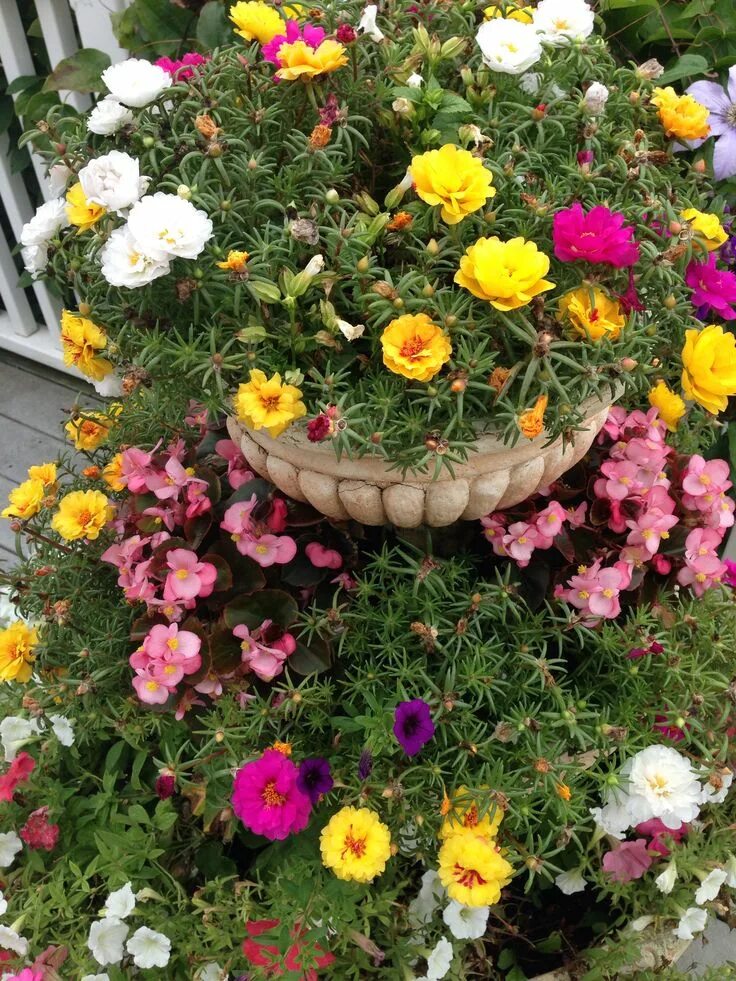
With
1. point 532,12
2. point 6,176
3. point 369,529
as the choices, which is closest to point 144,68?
point 532,12

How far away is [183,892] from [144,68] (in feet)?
3.47

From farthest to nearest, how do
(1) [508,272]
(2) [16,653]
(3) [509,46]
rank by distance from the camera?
(2) [16,653], (3) [509,46], (1) [508,272]

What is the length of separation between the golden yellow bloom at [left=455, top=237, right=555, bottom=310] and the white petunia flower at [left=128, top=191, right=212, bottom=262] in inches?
11.8

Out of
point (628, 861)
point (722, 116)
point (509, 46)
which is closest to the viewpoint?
point (509, 46)

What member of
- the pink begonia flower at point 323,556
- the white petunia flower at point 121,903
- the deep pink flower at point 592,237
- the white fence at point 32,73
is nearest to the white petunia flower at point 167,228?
the deep pink flower at point 592,237

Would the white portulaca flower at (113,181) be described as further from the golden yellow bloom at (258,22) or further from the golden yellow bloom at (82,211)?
the golden yellow bloom at (258,22)

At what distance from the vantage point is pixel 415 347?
37.7 inches

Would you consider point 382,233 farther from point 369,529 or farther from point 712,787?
point 712,787

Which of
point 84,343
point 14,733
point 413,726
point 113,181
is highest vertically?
point 113,181

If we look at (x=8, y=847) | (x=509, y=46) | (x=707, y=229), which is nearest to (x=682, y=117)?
(x=707, y=229)

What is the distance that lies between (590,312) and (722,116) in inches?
33.9

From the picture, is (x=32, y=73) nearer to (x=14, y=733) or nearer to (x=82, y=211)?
(x=82, y=211)

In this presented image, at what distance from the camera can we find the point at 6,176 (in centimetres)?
266

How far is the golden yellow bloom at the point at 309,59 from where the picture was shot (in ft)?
3.34
